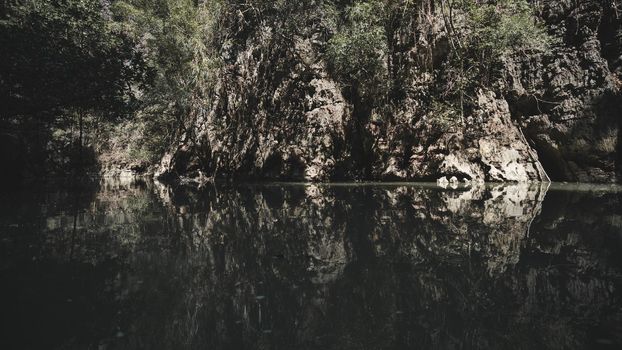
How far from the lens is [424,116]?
64.4ft

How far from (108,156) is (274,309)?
51.8 meters

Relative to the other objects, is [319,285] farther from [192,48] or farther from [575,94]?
[192,48]

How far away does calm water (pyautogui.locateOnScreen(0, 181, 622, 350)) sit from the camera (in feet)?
9.55

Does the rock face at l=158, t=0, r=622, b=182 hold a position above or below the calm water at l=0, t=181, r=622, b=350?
above

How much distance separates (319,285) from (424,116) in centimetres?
1689

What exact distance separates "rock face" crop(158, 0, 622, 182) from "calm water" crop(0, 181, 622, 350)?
34.5 ft

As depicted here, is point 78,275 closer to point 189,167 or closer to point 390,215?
point 390,215

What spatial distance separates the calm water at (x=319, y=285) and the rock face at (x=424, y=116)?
1050 centimetres

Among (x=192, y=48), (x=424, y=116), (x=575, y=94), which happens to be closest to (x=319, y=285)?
(x=424, y=116)

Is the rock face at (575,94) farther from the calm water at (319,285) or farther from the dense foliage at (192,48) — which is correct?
the calm water at (319,285)

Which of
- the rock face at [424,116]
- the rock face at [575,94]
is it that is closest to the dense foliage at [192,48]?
the rock face at [424,116]

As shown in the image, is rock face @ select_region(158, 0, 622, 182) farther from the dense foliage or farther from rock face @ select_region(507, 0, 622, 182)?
the dense foliage

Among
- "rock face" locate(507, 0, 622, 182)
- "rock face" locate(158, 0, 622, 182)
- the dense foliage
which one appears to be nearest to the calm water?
the dense foliage

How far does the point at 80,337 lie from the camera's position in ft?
9.52
